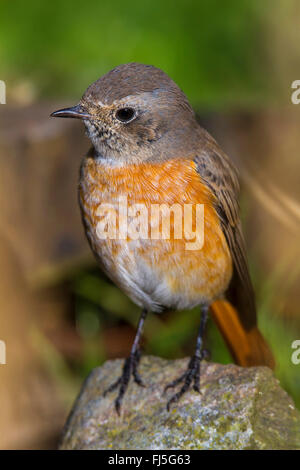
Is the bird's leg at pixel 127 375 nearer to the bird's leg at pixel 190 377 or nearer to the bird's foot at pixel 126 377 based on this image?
the bird's foot at pixel 126 377

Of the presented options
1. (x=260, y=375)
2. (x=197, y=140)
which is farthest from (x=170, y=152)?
(x=260, y=375)

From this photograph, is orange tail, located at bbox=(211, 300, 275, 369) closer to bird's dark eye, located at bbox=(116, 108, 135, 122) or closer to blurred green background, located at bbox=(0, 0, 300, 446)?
blurred green background, located at bbox=(0, 0, 300, 446)

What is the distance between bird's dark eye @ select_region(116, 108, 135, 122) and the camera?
13.3 ft

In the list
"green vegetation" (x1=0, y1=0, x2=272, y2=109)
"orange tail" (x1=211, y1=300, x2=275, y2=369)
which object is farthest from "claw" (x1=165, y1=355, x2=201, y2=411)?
"green vegetation" (x1=0, y1=0, x2=272, y2=109)

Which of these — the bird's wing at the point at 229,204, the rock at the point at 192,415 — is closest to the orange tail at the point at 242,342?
the bird's wing at the point at 229,204

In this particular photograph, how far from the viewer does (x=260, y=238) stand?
660cm

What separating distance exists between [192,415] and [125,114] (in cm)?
163

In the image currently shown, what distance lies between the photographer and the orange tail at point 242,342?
4.91 metres

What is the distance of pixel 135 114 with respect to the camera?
4090 mm

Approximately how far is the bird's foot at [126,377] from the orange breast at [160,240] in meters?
0.61

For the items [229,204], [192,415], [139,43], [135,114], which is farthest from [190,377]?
[139,43]

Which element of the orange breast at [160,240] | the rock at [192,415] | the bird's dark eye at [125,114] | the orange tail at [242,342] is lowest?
the rock at [192,415]

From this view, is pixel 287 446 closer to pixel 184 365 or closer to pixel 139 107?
pixel 184 365

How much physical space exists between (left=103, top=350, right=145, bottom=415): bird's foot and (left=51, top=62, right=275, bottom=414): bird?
9cm
